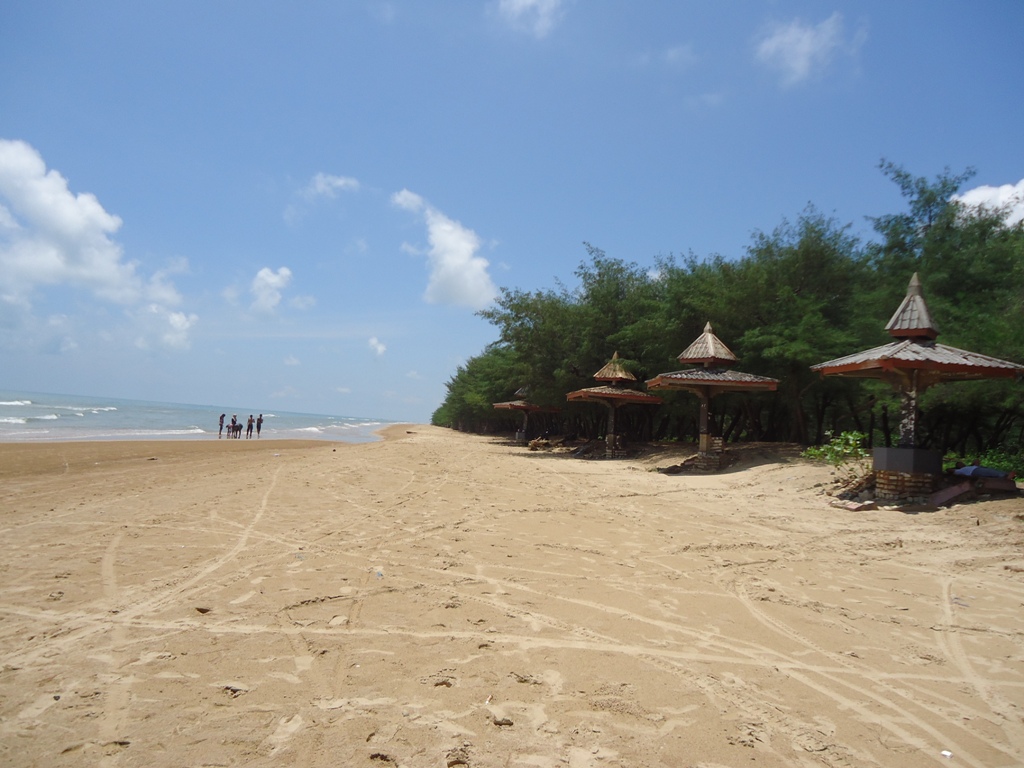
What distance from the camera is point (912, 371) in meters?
10.1

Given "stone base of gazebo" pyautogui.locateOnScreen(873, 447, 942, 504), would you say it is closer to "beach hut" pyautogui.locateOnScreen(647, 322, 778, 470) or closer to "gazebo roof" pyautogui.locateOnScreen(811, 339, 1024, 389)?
"gazebo roof" pyautogui.locateOnScreen(811, 339, 1024, 389)

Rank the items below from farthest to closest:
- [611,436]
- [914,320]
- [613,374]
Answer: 1. [611,436]
2. [613,374]
3. [914,320]

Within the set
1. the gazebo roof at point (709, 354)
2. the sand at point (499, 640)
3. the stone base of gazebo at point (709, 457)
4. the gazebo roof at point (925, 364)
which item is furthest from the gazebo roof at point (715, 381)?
the sand at point (499, 640)

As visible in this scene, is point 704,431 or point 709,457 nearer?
point 709,457

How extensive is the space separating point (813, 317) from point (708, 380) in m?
3.55

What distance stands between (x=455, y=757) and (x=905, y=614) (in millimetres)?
3979

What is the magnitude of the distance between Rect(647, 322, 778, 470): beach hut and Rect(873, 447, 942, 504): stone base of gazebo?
521 centimetres

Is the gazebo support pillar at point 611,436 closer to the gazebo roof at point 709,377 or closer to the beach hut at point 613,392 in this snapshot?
the beach hut at point 613,392

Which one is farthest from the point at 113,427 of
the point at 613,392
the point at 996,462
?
the point at 996,462

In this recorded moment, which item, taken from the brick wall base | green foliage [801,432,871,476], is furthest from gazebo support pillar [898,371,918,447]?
green foliage [801,432,871,476]

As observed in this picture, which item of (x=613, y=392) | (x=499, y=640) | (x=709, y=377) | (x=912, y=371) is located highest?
(x=709, y=377)

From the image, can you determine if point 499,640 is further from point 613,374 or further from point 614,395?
point 613,374

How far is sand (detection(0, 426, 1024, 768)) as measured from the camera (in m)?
2.78

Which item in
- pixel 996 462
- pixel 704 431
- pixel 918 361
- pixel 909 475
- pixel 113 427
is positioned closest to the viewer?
pixel 918 361
